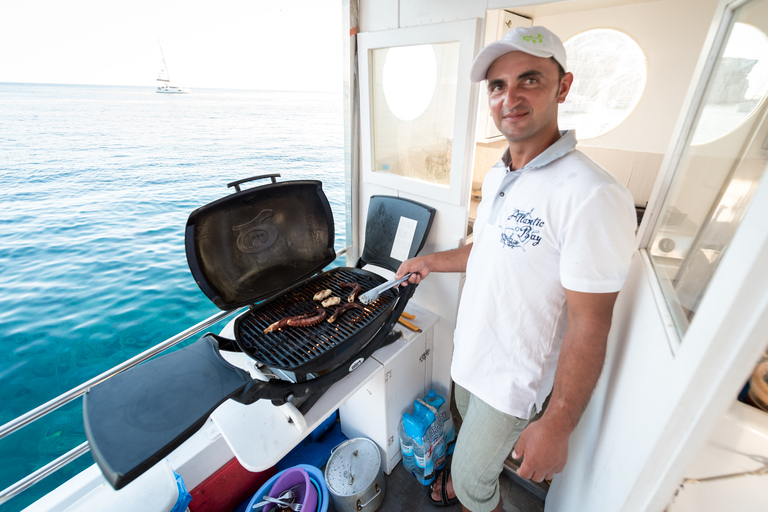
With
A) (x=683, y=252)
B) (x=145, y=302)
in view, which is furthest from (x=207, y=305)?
(x=683, y=252)

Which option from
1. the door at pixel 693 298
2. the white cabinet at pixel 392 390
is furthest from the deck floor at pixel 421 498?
the door at pixel 693 298

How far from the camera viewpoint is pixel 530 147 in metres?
1.15

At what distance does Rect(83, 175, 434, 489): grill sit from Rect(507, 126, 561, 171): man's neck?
71 cm

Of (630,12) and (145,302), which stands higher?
(630,12)

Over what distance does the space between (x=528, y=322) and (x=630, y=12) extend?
104 inches

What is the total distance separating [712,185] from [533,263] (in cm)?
46

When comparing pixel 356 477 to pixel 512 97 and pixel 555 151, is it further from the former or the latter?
pixel 512 97

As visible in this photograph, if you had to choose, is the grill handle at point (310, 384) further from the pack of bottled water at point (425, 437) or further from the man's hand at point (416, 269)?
the pack of bottled water at point (425, 437)

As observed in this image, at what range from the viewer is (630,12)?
2.32m

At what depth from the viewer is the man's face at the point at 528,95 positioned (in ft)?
3.57

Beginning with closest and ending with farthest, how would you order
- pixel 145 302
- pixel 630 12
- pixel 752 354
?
pixel 752 354 < pixel 630 12 < pixel 145 302

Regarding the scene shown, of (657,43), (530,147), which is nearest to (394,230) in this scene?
(530,147)

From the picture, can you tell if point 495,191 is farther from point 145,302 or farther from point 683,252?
point 145,302

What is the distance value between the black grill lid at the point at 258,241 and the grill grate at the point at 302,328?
0.24ft
